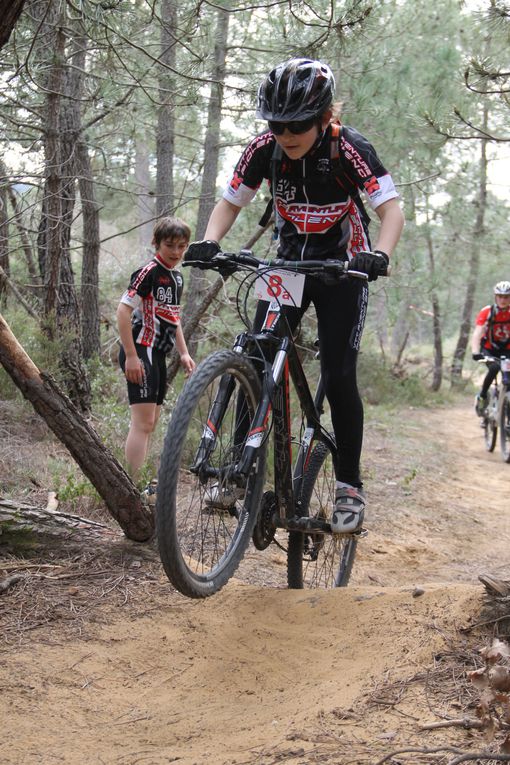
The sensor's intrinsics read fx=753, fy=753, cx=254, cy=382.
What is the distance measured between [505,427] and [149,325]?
743cm

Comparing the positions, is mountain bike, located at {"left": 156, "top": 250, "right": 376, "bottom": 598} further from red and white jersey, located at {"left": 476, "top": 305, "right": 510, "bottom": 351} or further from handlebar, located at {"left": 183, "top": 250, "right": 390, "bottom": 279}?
red and white jersey, located at {"left": 476, "top": 305, "right": 510, "bottom": 351}

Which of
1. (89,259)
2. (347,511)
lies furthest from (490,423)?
(347,511)

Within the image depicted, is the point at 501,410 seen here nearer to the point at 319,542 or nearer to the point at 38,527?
the point at 319,542

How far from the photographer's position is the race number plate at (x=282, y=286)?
3387mm

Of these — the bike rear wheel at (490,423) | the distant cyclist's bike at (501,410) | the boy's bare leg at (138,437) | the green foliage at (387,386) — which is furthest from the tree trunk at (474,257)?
the boy's bare leg at (138,437)

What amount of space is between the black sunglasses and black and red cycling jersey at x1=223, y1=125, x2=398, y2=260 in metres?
0.20

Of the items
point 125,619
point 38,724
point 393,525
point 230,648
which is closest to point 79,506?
point 125,619

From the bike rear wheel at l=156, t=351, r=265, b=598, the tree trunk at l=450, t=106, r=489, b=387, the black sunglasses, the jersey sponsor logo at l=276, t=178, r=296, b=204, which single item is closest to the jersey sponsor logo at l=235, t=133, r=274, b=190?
the jersey sponsor logo at l=276, t=178, r=296, b=204

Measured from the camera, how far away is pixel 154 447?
20.9ft

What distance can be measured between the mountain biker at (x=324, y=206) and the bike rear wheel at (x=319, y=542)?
24 cm

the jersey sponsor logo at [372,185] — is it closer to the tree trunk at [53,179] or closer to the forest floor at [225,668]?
the forest floor at [225,668]

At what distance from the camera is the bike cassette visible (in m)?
3.61

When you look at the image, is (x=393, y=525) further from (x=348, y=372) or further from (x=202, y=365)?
(x=202, y=365)

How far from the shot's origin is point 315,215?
3617 millimetres
